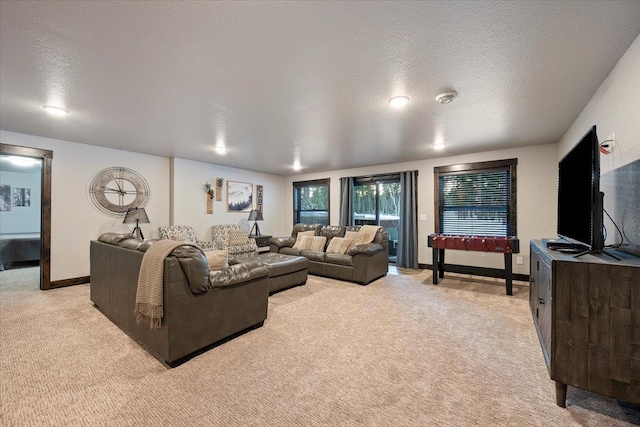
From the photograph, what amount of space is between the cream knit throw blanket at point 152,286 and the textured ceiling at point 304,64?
151cm

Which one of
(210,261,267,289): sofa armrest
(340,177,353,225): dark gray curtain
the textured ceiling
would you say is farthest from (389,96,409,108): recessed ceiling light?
(340,177,353,225): dark gray curtain

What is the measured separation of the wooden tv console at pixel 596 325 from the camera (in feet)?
4.91

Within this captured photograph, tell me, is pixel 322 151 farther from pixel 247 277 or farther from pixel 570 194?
pixel 570 194

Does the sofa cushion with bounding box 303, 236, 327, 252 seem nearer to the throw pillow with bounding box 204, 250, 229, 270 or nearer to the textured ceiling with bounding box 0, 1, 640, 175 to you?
the textured ceiling with bounding box 0, 1, 640, 175

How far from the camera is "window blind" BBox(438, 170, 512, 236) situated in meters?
5.00

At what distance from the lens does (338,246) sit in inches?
206

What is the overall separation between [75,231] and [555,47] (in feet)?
21.6

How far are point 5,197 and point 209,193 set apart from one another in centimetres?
555

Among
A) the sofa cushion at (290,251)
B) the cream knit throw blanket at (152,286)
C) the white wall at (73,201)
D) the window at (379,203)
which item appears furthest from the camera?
the window at (379,203)

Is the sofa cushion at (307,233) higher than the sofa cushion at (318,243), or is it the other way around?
the sofa cushion at (307,233)

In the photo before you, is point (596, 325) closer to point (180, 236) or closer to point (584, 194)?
point (584, 194)

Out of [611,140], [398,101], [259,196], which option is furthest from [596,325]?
[259,196]

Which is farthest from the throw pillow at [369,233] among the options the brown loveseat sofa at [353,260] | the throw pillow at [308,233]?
the throw pillow at [308,233]

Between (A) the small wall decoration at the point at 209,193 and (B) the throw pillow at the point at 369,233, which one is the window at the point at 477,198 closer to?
(B) the throw pillow at the point at 369,233
